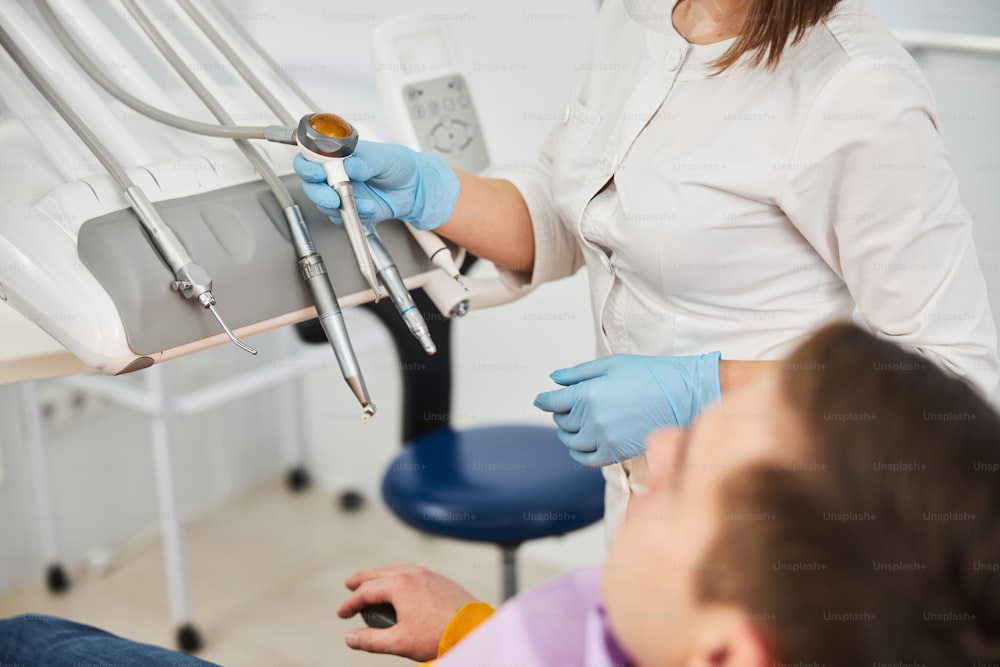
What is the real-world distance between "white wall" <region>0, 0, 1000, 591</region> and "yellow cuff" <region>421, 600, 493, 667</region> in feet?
3.40

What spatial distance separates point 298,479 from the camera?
2.56 metres

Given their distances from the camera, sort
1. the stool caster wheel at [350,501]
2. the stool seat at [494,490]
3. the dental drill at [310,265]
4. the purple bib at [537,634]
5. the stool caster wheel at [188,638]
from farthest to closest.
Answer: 1. the stool caster wheel at [350,501]
2. the stool caster wheel at [188,638]
3. the stool seat at [494,490]
4. the dental drill at [310,265]
5. the purple bib at [537,634]

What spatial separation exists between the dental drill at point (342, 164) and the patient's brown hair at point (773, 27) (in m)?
0.40

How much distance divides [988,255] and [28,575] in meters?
2.04

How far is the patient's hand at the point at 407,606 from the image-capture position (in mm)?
897

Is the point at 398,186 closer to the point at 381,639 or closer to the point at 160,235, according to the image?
the point at 160,235

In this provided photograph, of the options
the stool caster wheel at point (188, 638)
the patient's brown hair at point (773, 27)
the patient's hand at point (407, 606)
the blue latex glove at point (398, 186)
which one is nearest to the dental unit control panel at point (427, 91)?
the blue latex glove at point (398, 186)

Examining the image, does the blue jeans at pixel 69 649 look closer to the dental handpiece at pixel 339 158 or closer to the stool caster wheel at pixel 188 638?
the dental handpiece at pixel 339 158

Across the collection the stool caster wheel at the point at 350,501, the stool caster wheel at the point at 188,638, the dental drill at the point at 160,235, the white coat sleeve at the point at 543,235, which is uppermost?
the dental drill at the point at 160,235

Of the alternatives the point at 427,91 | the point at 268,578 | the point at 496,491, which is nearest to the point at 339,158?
the point at 427,91

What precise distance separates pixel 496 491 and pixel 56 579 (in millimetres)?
1159

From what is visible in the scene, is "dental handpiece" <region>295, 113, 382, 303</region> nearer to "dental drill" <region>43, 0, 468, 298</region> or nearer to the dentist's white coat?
"dental drill" <region>43, 0, 468, 298</region>

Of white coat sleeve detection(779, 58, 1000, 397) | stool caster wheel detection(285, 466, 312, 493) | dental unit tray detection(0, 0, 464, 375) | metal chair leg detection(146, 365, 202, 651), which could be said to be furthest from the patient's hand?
stool caster wheel detection(285, 466, 312, 493)

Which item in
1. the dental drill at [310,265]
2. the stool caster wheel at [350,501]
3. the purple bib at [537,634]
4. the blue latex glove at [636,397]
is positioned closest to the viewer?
the purple bib at [537,634]
